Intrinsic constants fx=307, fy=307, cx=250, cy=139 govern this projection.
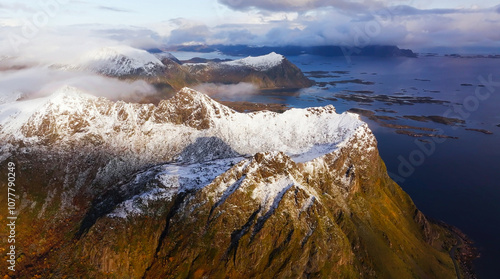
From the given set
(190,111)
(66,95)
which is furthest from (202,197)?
(66,95)

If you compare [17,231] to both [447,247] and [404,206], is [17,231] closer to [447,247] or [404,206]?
[404,206]

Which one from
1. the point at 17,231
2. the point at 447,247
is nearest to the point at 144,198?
the point at 17,231

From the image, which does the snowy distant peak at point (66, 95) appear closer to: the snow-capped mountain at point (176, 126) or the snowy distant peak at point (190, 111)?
the snow-capped mountain at point (176, 126)

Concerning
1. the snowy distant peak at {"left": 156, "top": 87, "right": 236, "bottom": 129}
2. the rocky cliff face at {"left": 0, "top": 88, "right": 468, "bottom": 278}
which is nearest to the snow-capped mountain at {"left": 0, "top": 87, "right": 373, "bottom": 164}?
the snowy distant peak at {"left": 156, "top": 87, "right": 236, "bottom": 129}

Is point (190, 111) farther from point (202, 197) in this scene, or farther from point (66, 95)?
point (202, 197)

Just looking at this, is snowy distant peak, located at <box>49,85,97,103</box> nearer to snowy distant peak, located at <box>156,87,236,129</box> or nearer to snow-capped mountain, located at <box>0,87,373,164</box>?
snow-capped mountain, located at <box>0,87,373,164</box>

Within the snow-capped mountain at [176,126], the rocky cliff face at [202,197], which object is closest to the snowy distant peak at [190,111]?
the snow-capped mountain at [176,126]

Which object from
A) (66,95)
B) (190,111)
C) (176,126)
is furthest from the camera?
(190,111)

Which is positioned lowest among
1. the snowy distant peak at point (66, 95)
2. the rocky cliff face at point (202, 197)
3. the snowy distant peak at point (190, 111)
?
the rocky cliff face at point (202, 197)
